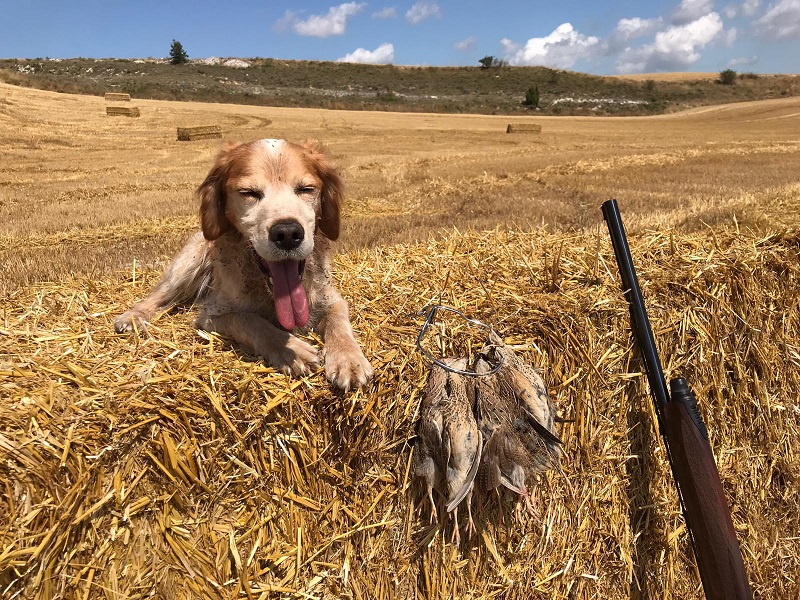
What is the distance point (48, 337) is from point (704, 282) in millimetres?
3418

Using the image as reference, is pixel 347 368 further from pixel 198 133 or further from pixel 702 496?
pixel 198 133

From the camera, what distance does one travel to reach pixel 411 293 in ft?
10.2

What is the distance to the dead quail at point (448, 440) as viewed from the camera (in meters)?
2.19

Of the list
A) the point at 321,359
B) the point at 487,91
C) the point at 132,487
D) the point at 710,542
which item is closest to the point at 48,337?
the point at 132,487

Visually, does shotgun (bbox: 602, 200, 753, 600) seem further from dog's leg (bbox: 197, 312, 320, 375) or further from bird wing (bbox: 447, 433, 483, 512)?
dog's leg (bbox: 197, 312, 320, 375)

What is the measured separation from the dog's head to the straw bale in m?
0.42

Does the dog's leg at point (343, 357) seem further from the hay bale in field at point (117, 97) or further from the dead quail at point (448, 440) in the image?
the hay bale in field at point (117, 97)

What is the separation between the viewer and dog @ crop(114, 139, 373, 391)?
2.46 m

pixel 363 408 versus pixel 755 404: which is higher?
pixel 363 408

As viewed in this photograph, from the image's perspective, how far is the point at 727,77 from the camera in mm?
67062

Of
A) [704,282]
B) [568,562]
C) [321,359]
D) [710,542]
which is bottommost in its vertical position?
[568,562]

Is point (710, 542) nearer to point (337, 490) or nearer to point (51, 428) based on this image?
point (337, 490)

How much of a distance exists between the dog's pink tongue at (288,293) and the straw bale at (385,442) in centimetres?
28

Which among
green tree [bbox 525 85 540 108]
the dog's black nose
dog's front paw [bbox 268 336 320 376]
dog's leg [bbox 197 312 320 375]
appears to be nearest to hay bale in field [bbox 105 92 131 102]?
dog's leg [bbox 197 312 320 375]
